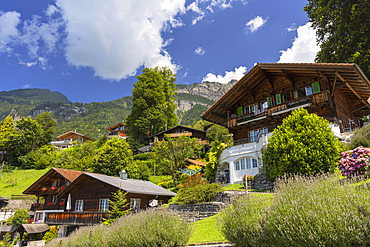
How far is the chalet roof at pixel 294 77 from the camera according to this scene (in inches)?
732

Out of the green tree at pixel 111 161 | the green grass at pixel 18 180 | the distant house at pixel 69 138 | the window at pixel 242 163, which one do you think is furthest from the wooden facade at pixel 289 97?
the distant house at pixel 69 138

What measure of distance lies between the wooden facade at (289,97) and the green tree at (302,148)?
593 cm

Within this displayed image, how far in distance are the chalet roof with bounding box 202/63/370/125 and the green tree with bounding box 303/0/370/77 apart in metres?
4.66

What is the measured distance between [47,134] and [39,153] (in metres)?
8.98

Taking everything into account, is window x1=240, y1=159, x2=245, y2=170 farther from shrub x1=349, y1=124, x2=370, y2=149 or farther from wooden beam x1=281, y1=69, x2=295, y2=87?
wooden beam x1=281, y1=69, x2=295, y2=87

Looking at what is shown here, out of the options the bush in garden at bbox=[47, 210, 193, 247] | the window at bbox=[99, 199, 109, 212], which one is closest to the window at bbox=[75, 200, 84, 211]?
the window at bbox=[99, 199, 109, 212]

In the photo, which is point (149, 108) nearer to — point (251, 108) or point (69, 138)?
point (251, 108)

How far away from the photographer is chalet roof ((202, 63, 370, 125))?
1859cm

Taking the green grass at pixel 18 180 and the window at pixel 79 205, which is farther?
the green grass at pixel 18 180


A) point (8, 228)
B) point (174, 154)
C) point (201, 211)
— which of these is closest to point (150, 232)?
point (201, 211)

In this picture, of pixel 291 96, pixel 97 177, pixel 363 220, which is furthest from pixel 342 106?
pixel 97 177

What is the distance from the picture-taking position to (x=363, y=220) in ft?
16.0

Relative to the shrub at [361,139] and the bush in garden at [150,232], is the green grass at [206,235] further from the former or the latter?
the shrub at [361,139]

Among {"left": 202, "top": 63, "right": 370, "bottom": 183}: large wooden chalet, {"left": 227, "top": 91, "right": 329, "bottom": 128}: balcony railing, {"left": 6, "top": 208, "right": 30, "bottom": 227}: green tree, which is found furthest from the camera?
{"left": 6, "top": 208, "right": 30, "bottom": 227}: green tree
